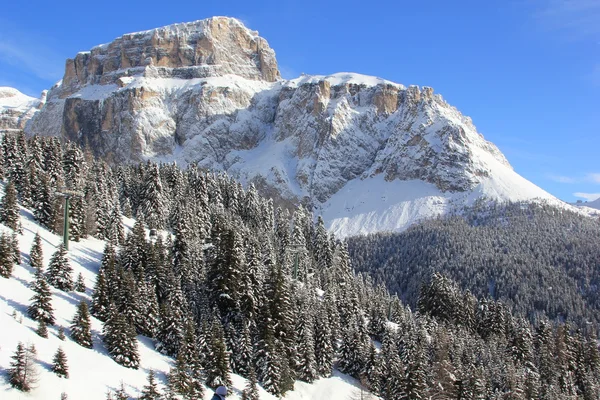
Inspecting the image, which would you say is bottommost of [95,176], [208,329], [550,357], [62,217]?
[550,357]

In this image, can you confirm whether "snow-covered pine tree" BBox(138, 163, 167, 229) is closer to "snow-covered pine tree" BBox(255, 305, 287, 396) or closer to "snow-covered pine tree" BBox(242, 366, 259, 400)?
"snow-covered pine tree" BBox(255, 305, 287, 396)

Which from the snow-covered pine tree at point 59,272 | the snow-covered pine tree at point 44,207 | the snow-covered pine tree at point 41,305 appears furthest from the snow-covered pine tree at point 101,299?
the snow-covered pine tree at point 44,207

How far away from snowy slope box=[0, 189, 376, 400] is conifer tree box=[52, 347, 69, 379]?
34 cm

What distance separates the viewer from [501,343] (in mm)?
73688

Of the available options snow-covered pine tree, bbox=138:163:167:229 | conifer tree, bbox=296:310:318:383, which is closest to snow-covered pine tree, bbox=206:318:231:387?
conifer tree, bbox=296:310:318:383

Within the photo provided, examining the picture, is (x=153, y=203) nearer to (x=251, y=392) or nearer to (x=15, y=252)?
(x=15, y=252)

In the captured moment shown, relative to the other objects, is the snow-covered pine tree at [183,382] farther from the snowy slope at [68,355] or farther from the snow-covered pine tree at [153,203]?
the snow-covered pine tree at [153,203]

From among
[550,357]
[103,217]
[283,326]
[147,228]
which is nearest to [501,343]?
[550,357]

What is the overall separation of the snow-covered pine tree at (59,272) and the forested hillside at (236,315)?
0.11m

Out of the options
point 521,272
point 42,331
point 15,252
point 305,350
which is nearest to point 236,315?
point 305,350

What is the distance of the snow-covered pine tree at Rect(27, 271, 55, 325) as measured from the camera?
35781 millimetres

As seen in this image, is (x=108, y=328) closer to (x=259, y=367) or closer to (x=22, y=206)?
(x=259, y=367)

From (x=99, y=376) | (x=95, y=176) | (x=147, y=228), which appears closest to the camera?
(x=99, y=376)

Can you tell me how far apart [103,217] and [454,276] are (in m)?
137
